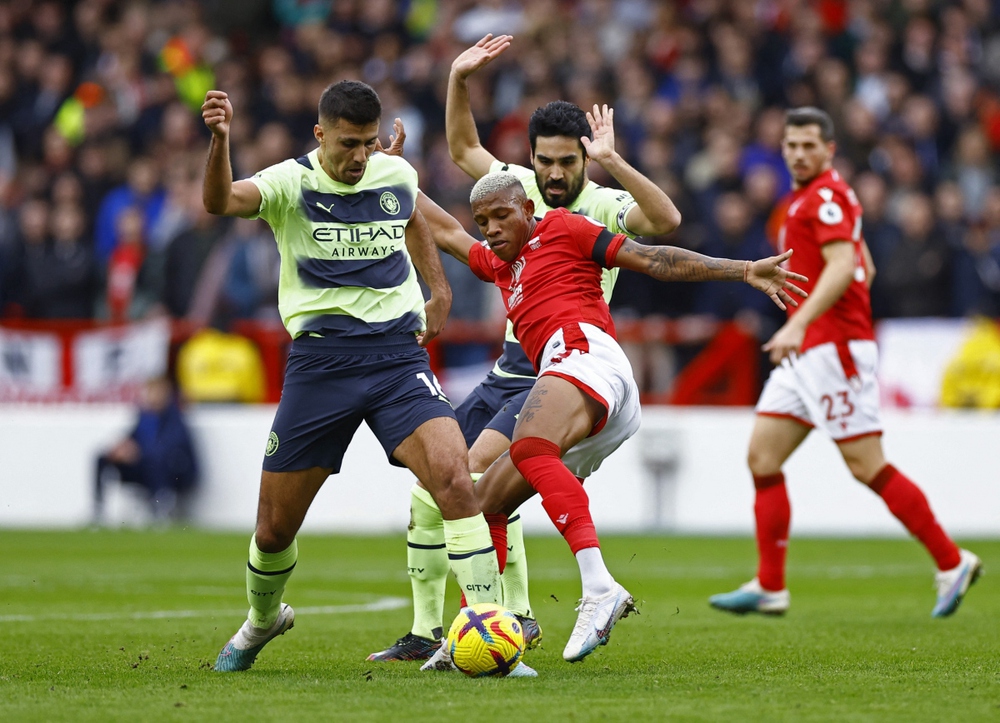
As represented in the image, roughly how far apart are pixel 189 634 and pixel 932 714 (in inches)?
162

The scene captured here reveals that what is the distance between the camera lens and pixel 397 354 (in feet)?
21.7

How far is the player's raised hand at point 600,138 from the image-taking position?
23.0 ft

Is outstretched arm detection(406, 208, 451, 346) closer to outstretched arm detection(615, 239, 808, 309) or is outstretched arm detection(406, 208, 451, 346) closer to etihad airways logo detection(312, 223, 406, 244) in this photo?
etihad airways logo detection(312, 223, 406, 244)

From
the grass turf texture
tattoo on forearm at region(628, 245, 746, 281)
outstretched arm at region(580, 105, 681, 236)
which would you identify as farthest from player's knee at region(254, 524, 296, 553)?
outstretched arm at region(580, 105, 681, 236)

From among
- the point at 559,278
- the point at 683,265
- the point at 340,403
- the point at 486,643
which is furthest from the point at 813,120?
the point at 486,643

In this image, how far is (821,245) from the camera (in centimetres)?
896

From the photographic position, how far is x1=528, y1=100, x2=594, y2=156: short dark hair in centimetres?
735

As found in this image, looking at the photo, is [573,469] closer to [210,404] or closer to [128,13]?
[210,404]

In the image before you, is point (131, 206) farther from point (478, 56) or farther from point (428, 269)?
point (428, 269)

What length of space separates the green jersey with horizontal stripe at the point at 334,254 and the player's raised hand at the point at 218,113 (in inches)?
17.3

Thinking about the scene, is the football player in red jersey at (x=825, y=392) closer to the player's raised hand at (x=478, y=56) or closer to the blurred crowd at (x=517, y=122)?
the player's raised hand at (x=478, y=56)

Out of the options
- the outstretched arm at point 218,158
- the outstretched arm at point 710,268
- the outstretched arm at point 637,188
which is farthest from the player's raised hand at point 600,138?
the outstretched arm at point 218,158

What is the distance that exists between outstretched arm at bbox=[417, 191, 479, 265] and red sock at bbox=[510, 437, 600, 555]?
1.42 metres

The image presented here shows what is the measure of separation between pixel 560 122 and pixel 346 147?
1298mm
